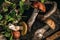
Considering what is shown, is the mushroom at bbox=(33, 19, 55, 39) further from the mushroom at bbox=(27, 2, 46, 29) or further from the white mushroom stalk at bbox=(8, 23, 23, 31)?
the white mushroom stalk at bbox=(8, 23, 23, 31)

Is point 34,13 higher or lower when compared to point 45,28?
higher

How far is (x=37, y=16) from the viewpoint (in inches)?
133

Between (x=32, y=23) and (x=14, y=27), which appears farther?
(x=32, y=23)

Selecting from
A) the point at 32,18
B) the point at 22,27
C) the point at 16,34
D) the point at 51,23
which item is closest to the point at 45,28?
the point at 51,23

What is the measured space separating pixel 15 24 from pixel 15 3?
0.37 meters

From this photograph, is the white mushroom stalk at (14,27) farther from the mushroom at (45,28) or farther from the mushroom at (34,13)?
the mushroom at (45,28)

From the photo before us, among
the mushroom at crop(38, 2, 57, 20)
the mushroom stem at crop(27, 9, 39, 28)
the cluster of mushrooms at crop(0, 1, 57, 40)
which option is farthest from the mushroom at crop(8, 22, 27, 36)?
the mushroom at crop(38, 2, 57, 20)

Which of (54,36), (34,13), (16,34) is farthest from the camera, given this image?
(34,13)

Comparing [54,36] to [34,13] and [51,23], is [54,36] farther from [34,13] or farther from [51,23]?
[34,13]

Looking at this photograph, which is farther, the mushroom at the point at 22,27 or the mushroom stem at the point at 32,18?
the mushroom stem at the point at 32,18

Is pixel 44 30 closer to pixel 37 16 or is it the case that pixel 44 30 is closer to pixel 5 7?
pixel 37 16

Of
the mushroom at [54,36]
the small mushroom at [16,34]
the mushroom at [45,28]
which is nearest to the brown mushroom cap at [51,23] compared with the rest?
the mushroom at [45,28]

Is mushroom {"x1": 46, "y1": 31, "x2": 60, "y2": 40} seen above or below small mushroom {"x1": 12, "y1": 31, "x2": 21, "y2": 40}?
below

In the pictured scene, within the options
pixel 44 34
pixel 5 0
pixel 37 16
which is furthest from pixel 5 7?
pixel 44 34
